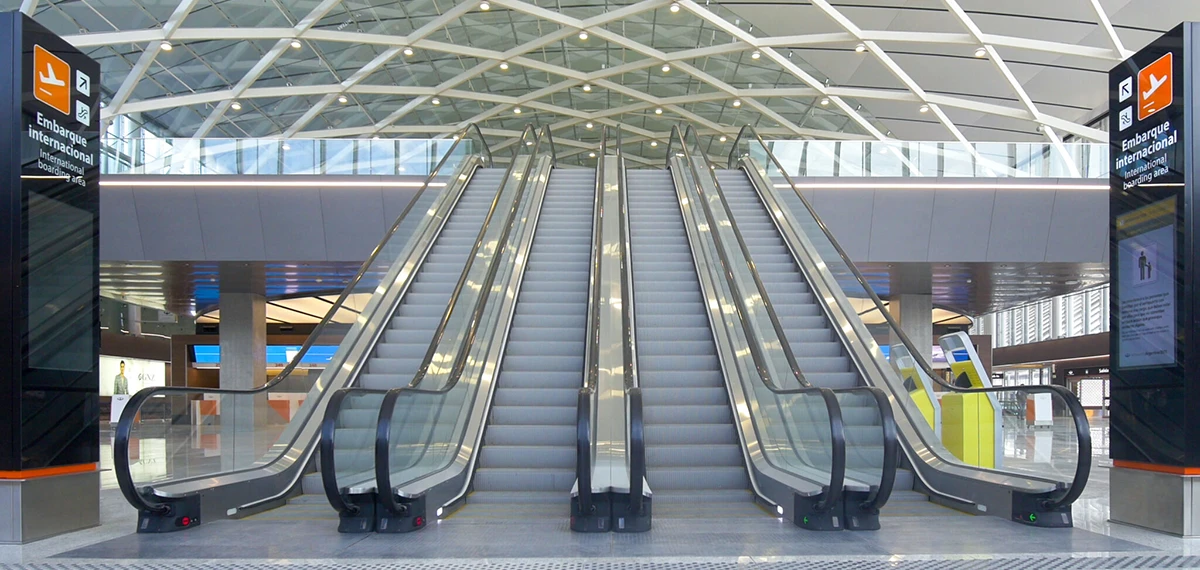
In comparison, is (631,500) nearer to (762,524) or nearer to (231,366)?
(762,524)

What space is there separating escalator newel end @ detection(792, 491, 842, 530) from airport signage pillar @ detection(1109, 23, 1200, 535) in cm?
200

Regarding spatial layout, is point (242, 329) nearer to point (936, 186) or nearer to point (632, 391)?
point (936, 186)

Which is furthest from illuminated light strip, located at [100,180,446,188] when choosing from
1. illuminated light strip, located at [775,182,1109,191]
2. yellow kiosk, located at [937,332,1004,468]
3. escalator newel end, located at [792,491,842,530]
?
escalator newel end, located at [792,491,842,530]

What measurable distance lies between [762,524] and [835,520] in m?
0.49

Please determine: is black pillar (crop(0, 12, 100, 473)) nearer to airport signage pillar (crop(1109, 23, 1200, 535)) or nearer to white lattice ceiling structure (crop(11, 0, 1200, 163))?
airport signage pillar (crop(1109, 23, 1200, 535))

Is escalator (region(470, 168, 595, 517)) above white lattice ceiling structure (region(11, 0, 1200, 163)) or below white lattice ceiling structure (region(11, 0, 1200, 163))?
below

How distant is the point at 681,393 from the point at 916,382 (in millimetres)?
3290

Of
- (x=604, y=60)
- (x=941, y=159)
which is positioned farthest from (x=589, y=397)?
(x=604, y=60)

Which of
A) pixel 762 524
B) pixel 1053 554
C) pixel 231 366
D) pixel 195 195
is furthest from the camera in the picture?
pixel 231 366

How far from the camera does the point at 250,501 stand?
6.51m

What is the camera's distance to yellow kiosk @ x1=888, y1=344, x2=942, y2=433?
368 inches

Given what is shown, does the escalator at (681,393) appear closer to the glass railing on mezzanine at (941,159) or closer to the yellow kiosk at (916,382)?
the yellow kiosk at (916,382)

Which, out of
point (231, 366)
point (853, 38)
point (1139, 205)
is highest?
point (853, 38)

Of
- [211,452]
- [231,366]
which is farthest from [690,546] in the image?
[231,366]
